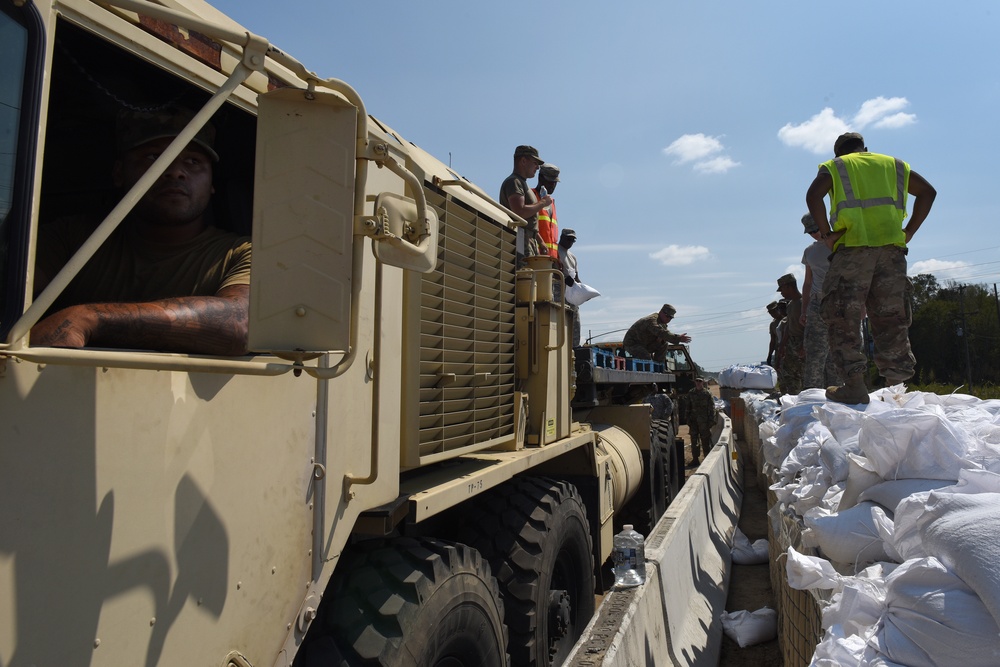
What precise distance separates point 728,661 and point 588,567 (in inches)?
37.4

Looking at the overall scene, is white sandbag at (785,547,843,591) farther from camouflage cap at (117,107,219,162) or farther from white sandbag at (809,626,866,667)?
camouflage cap at (117,107,219,162)

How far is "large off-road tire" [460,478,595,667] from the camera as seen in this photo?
3.33 meters

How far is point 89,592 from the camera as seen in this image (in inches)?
57.6

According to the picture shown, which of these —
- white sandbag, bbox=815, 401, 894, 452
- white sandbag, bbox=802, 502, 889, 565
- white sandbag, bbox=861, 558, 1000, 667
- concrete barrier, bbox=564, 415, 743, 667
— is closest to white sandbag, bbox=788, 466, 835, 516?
white sandbag, bbox=815, 401, 894, 452

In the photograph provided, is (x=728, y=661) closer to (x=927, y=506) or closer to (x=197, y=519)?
(x=927, y=506)

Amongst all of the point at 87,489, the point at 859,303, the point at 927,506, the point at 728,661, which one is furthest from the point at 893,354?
the point at 87,489

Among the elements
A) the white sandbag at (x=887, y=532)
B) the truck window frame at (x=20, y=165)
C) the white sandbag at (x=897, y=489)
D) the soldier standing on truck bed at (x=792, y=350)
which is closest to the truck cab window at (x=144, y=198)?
the truck window frame at (x=20, y=165)

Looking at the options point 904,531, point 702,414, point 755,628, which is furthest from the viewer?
point 702,414

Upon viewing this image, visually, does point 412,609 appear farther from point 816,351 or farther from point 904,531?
point 816,351

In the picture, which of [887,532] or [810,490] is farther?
[810,490]

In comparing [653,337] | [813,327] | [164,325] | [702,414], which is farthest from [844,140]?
[702,414]

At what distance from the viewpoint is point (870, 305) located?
4.54 m

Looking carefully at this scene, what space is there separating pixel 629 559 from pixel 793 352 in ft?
18.7

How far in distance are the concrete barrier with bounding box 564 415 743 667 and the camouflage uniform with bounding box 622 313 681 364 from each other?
5.54 meters
